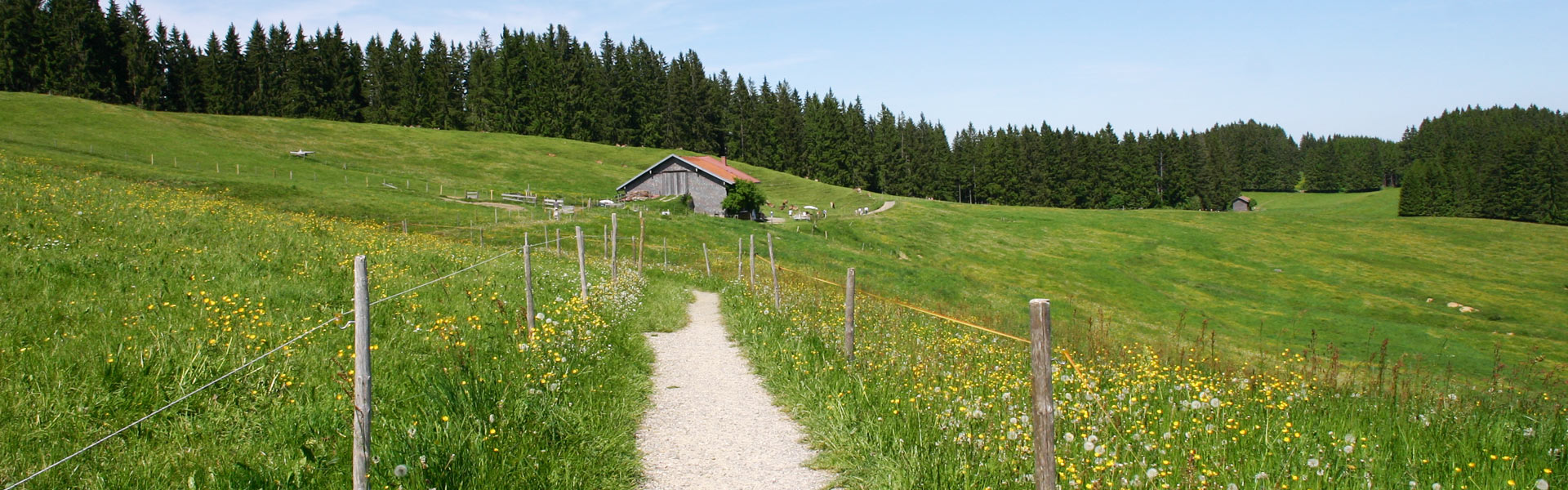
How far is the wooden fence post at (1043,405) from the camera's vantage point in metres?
4.16

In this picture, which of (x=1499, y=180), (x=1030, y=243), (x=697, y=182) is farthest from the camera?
(x=1499, y=180)

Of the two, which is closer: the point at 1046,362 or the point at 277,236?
the point at 1046,362

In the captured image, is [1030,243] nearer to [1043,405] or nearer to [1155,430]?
[1155,430]

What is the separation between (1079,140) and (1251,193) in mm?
52419

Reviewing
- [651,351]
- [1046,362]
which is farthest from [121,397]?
[1046,362]

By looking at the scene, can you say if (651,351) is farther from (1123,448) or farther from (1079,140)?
(1079,140)

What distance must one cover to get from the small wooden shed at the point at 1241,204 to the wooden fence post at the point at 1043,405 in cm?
12741

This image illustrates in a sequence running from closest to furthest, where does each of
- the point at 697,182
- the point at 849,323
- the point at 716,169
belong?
1. the point at 849,323
2. the point at 697,182
3. the point at 716,169

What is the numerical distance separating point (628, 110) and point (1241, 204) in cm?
9292

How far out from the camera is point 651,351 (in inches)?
443

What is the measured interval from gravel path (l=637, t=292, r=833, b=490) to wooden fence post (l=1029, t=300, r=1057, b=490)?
2102 mm

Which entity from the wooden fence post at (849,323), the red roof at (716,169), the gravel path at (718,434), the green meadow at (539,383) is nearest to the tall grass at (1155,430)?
the green meadow at (539,383)

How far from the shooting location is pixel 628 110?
111562mm

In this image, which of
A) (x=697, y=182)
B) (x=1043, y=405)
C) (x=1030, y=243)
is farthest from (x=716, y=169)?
(x=1043, y=405)
